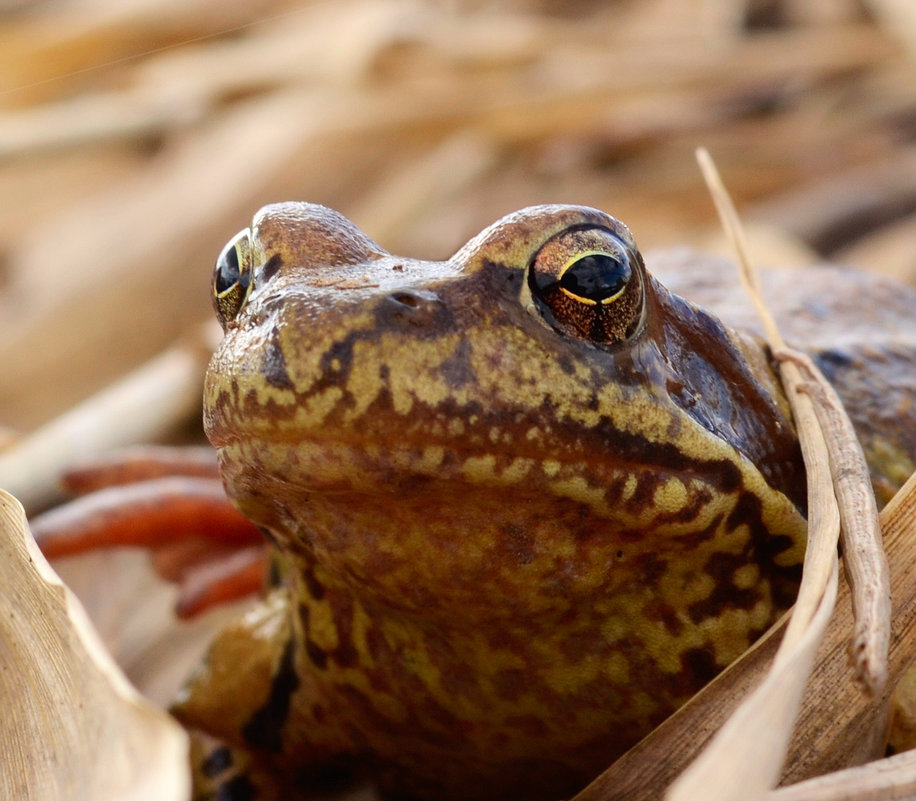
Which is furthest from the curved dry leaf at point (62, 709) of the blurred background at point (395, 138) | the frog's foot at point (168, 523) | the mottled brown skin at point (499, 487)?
the blurred background at point (395, 138)

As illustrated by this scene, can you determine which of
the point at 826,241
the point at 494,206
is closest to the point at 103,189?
the point at 494,206

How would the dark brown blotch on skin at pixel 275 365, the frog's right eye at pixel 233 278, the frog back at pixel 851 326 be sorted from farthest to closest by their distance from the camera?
the frog back at pixel 851 326, the frog's right eye at pixel 233 278, the dark brown blotch on skin at pixel 275 365

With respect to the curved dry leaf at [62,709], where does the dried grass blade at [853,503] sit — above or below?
below

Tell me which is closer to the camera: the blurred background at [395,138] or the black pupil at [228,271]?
the black pupil at [228,271]

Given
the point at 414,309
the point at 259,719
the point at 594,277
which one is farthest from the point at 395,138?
the point at 414,309

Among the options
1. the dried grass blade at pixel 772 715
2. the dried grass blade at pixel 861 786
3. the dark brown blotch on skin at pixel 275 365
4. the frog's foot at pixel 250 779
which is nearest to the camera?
the dried grass blade at pixel 772 715

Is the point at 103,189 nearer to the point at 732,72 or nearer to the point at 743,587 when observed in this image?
the point at 732,72

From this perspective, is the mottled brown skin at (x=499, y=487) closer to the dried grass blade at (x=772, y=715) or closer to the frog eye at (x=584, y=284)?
the frog eye at (x=584, y=284)

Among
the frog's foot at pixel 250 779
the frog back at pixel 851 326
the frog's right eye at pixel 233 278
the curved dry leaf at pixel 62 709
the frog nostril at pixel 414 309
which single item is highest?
the frog's right eye at pixel 233 278
